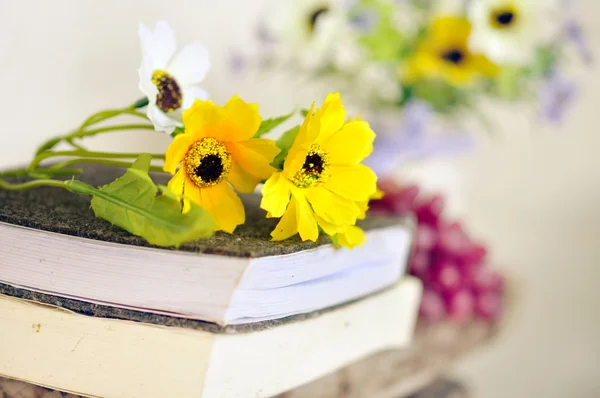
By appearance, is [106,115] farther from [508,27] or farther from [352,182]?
[508,27]

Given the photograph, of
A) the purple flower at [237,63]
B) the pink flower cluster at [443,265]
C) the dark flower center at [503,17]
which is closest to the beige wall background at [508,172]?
the purple flower at [237,63]

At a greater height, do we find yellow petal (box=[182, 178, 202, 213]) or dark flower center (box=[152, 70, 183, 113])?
dark flower center (box=[152, 70, 183, 113])

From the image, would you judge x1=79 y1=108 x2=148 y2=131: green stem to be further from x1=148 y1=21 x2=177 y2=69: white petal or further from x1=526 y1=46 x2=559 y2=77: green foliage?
x1=526 y1=46 x2=559 y2=77: green foliage

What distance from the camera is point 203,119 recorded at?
302mm

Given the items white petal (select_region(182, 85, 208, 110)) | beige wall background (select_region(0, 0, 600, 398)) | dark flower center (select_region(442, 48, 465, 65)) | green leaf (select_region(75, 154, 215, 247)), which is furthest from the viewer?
dark flower center (select_region(442, 48, 465, 65))

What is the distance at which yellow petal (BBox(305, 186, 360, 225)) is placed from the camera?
315mm

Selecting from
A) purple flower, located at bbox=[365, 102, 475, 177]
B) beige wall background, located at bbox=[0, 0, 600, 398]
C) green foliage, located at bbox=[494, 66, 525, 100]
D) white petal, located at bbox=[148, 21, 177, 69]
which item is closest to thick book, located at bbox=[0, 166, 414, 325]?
white petal, located at bbox=[148, 21, 177, 69]

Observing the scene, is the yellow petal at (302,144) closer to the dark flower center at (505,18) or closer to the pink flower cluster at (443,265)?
the pink flower cluster at (443,265)

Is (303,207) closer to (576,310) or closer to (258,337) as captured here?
(258,337)

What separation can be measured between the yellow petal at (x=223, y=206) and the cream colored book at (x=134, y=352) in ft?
Answer: 0.20

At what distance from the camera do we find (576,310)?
38.0 inches

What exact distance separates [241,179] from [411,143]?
0.46 metres

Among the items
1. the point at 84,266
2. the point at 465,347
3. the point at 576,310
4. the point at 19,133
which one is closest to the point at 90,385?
the point at 84,266

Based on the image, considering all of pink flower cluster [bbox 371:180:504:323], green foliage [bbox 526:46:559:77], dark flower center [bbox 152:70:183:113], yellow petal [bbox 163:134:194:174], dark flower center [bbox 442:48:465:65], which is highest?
green foliage [bbox 526:46:559:77]
